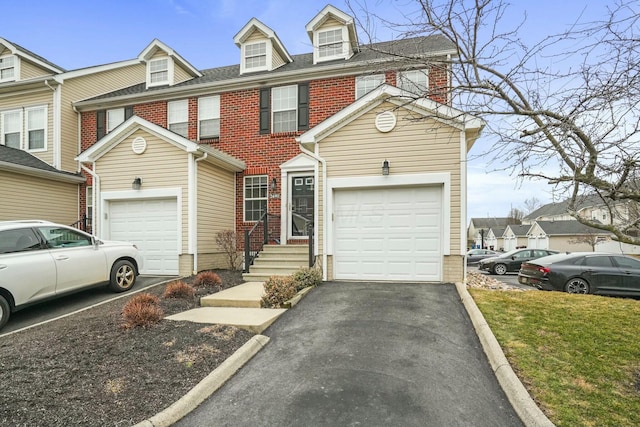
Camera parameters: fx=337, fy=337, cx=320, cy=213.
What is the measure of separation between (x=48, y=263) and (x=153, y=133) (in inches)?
193

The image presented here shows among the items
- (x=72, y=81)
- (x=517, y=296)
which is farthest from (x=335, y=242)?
(x=72, y=81)

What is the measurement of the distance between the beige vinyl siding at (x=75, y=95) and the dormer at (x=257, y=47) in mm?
6172

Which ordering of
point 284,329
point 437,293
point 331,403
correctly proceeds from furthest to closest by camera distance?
point 437,293 → point 284,329 → point 331,403

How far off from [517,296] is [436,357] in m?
4.02

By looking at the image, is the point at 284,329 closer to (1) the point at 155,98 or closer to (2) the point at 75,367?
(2) the point at 75,367

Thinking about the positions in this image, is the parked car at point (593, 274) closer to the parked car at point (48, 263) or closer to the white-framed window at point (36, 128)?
the parked car at point (48, 263)

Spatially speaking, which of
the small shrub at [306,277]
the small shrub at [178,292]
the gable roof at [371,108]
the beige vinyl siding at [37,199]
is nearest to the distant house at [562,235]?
the gable roof at [371,108]

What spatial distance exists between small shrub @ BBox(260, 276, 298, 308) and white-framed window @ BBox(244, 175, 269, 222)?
5.05 metres

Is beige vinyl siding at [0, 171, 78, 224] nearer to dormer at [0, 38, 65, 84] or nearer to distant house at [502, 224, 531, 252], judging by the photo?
dormer at [0, 38, 65, 84]

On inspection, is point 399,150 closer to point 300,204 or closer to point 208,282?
point 300,204

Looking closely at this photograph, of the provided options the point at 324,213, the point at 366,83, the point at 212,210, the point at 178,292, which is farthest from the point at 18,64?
the point at 324,213

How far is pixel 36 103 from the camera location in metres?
13.0

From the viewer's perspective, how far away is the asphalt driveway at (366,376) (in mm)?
3129

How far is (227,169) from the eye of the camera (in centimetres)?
1112
